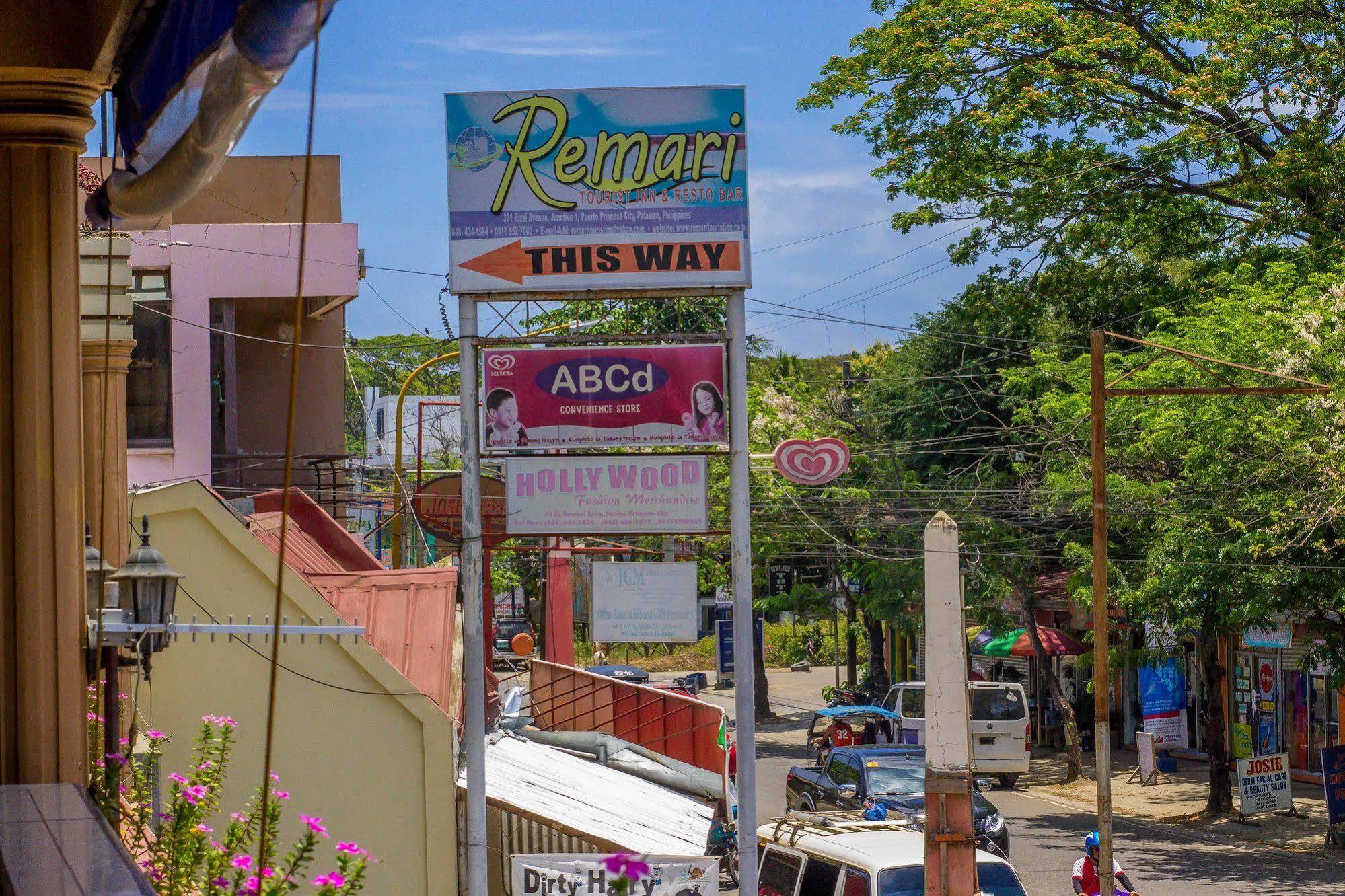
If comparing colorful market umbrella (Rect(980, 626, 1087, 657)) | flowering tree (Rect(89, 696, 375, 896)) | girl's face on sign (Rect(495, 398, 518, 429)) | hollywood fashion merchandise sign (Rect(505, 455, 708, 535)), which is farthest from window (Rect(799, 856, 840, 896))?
colorful market umbrella (Rect(980, 626, 1087, 657))

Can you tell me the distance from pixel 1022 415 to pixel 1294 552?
280 inches

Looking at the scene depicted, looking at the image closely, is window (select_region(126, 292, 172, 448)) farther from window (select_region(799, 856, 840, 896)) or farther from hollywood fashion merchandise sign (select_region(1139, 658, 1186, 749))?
hollywood fashion merchandise sign (select_region(1139, 658, 1186, 749))

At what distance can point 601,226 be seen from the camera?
12172 millimetres

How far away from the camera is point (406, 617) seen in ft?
43.8

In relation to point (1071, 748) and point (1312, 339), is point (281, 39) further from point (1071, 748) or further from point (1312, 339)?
point (1071, 748)

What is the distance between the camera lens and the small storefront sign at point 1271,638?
25500mm

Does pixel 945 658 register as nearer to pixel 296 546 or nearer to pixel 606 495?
pixel 606 495

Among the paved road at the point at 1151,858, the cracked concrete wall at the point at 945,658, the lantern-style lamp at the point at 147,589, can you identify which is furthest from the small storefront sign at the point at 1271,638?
the lantern-style lamp at the point at 147,589

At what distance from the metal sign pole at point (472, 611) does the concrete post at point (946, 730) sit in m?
3.68

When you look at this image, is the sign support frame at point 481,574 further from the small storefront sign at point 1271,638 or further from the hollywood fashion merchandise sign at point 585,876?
the small storefront sign at point 1271,638

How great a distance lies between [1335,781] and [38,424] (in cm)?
1946

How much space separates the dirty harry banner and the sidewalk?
13.4 metres

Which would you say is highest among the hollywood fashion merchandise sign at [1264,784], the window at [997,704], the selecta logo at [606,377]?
the selecta logo at [606,377]

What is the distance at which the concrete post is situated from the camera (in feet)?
37.9
